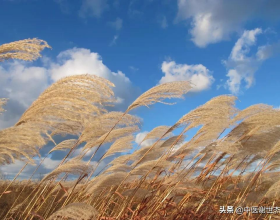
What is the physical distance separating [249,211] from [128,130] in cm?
179

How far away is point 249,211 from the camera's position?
3631 millimetres

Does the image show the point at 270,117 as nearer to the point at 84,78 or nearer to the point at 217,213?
the point at 217,213

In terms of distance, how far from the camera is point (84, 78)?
2416 mm

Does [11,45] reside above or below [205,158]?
below

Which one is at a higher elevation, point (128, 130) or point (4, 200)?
point (128, 130)

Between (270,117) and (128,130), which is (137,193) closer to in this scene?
(128,130)

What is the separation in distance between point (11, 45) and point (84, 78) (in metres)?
0.59

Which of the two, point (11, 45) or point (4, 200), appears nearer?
point (11, 45)

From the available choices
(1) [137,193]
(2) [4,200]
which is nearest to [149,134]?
(1) [137,193]

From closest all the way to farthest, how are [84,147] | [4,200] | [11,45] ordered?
[11,45] → [84,147] → [4,200]

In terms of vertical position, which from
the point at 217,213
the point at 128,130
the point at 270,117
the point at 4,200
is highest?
the point at 270,117

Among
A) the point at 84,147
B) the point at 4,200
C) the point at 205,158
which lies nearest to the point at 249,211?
the point at 205,158

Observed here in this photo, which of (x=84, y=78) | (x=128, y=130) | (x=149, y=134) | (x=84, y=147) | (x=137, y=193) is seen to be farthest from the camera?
(x=149, y=134)

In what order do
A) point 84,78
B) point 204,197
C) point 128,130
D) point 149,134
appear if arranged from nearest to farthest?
point 84,78 < point 204,197 < point 128,130 < point 149,134
